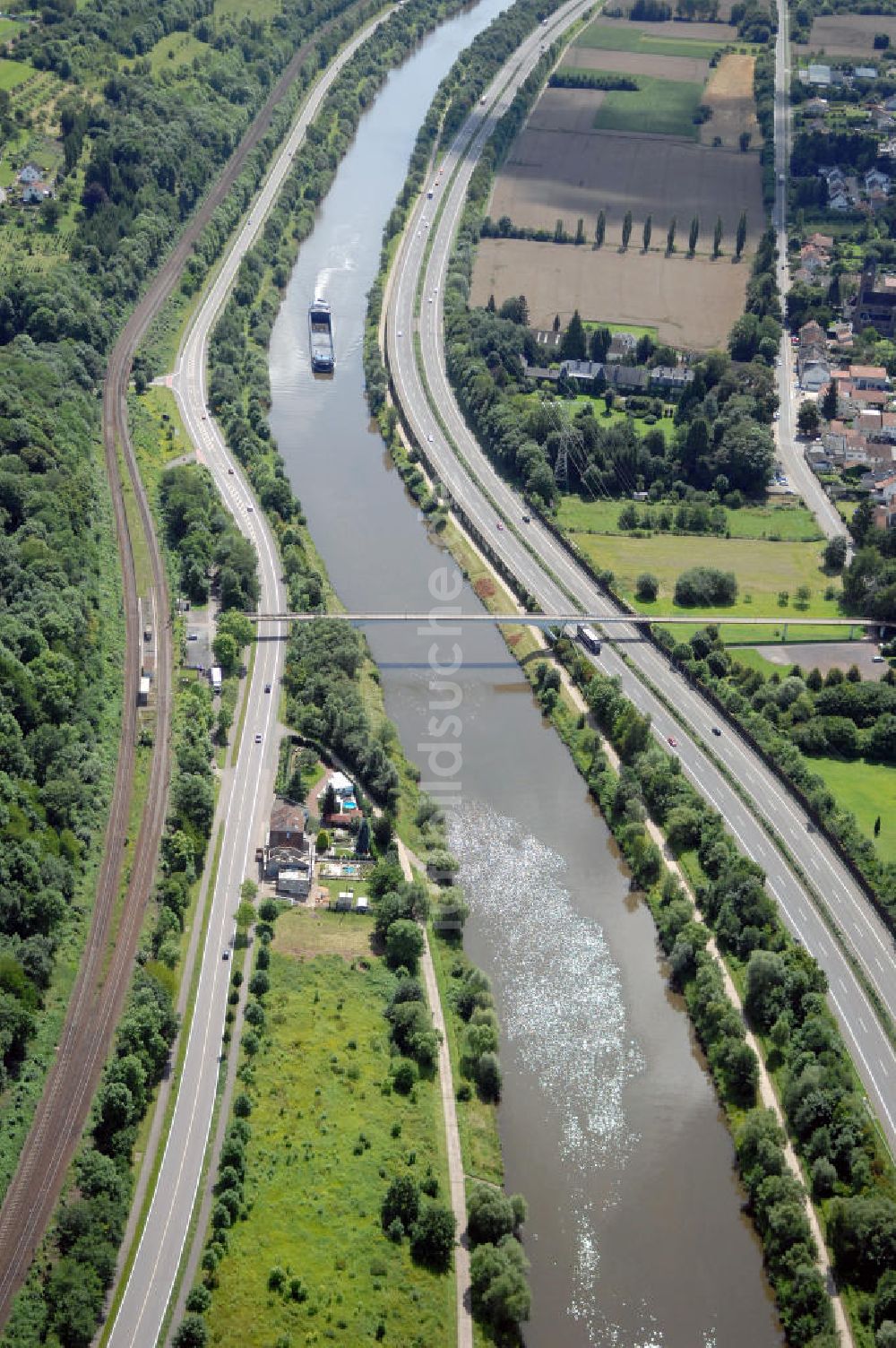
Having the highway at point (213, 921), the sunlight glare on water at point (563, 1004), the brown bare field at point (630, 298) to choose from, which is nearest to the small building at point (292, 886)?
the highway at point (213, 921)

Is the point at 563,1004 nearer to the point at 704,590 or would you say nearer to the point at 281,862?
the point at 281,862

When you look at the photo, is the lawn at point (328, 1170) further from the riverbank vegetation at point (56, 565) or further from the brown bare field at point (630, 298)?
the brown bare field at point (630, 298)

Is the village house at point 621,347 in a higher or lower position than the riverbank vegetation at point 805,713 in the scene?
higher

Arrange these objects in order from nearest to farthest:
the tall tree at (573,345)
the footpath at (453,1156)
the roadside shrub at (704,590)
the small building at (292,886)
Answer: the footpath at (453,1156), the small building at (292,886), the roadside shrub at (704,590), the tall tree at (573,345)

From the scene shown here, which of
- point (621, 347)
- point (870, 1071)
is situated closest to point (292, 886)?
point (870, 1071)

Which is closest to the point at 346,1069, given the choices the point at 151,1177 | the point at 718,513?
the point at 151,1177

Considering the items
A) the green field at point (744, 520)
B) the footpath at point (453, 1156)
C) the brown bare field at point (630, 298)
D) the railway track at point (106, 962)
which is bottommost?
the footpath at point (453, 1156)
